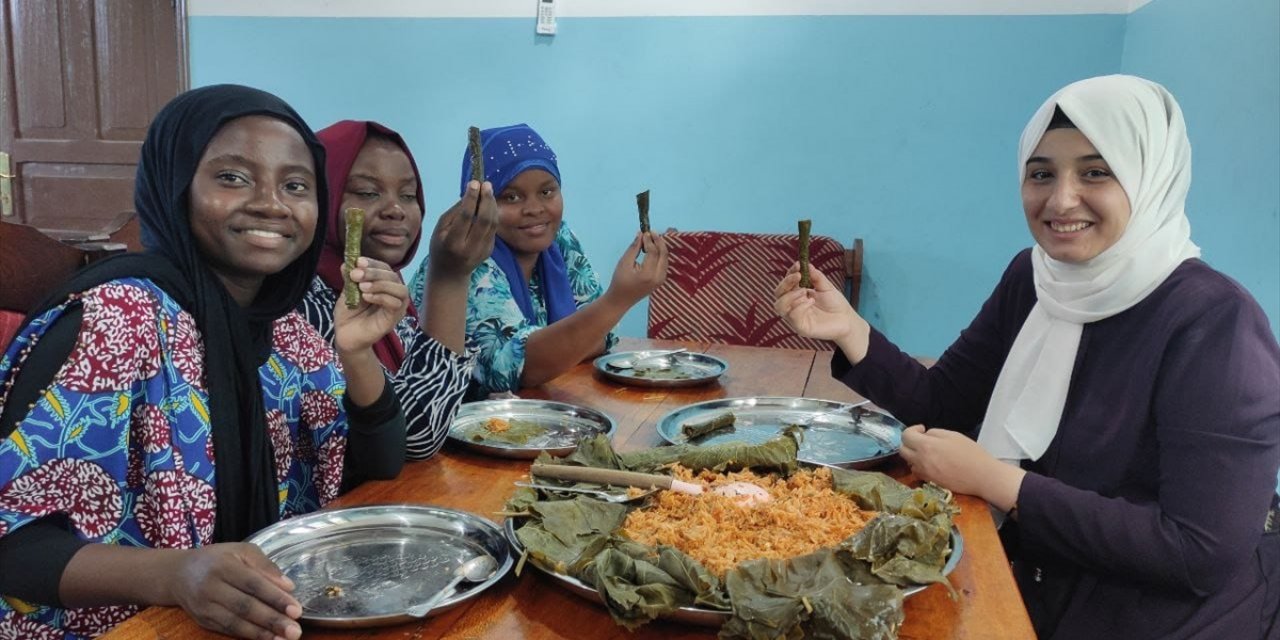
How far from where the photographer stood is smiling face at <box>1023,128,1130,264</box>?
1.43 m

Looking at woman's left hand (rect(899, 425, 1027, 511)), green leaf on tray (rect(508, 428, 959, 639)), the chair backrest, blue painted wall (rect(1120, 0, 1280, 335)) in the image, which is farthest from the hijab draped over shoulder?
blue painted wall (rect(1120, 0, 1280, 335))

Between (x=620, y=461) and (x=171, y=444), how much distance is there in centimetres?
62

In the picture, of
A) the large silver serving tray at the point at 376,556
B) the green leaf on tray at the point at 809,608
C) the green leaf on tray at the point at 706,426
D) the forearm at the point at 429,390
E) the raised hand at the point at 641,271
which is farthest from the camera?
the raised hand at the point at 641,271

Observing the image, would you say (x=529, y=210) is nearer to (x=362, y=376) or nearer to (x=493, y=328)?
(x=493, y=328)

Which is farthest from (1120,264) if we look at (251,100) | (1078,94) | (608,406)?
(251,100)

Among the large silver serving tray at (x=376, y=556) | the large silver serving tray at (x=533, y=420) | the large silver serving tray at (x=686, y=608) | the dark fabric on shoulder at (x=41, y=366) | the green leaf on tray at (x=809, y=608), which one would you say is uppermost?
the dark fabric on shoulder at (x=41, y=366)

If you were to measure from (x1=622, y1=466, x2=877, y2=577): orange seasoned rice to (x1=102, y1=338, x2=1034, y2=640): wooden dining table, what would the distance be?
12 centimetres

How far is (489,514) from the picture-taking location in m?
1.26

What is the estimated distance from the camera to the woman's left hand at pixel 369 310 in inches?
51.3

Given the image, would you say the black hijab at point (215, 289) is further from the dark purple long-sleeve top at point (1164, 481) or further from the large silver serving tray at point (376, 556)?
the dark purple long-sleeve top at point (1164, 481)

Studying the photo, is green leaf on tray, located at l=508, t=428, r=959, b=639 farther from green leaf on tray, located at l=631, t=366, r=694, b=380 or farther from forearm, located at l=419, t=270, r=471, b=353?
green leaf on tray, located at l=631, t=366, r=694, b=380

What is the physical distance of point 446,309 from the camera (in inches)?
68.9

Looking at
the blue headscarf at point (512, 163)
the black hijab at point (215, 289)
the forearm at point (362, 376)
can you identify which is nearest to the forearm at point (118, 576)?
the black hijab at point (215, 289)

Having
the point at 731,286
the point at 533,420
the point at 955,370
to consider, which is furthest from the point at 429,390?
the point at 731,286
